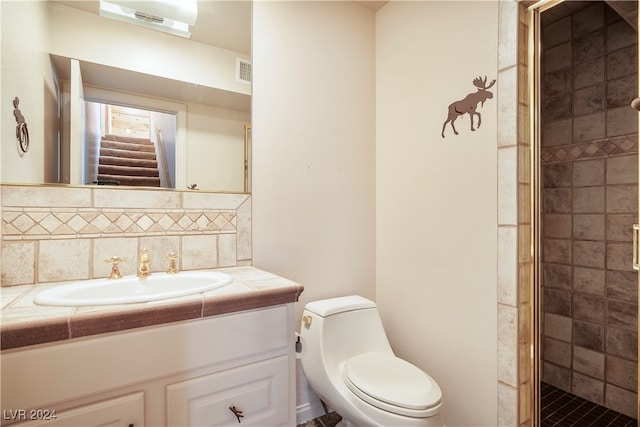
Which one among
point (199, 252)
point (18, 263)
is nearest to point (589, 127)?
point (199, 252)

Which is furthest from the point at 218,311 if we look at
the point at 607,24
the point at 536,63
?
the point at 607,24

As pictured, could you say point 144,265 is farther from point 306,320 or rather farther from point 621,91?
point 621,91

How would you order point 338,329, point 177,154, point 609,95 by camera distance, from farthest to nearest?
point 609,95
point 338,329
point 177,154

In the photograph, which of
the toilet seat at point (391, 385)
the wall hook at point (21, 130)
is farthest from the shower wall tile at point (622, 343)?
the wall hook at point (21, 130)

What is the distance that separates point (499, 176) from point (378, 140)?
2.58 feet

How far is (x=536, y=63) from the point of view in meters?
1.26

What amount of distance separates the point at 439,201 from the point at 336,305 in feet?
2.41

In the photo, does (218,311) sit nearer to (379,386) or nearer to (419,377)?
(379,386)

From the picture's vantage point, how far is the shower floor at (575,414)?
5.16ft

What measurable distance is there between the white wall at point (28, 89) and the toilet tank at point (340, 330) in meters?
1.24

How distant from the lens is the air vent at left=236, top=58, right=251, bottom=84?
5.05ft

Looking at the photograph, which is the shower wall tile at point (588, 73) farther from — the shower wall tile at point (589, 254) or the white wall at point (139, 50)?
the white wall at point (139, 50)

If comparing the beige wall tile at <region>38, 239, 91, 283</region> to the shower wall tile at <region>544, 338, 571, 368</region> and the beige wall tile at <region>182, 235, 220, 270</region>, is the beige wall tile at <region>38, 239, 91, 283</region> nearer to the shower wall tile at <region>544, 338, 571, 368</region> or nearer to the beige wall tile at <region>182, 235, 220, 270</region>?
the beige wall tile at <region>182, 235, 220, 270</region>

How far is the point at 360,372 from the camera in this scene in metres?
1.36
